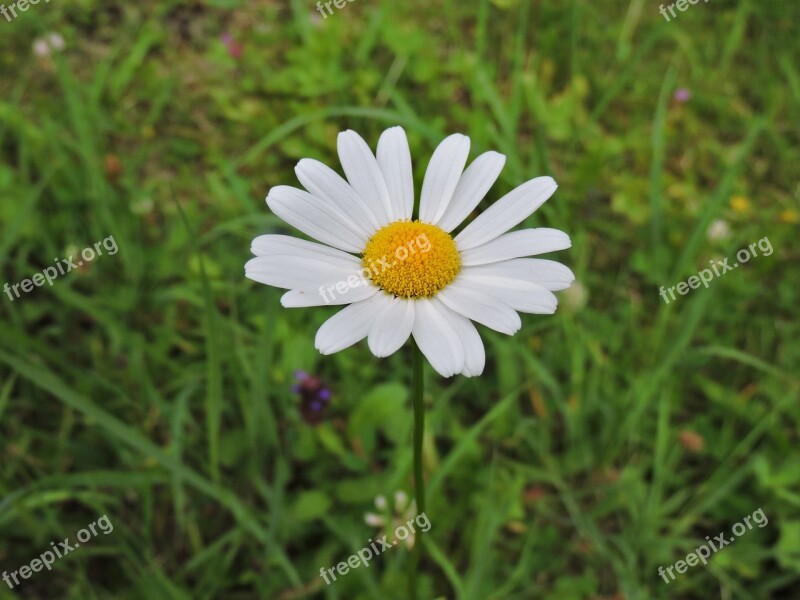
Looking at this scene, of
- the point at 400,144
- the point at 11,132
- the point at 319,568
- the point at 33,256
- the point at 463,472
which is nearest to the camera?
the point at 400,144

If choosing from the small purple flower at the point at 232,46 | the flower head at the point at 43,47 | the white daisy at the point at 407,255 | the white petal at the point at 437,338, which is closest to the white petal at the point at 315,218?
the white daisy at the point at 407,255

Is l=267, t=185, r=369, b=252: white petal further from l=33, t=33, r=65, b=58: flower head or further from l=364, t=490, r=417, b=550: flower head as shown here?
l=33, t=33, r=65, b=58: flower head

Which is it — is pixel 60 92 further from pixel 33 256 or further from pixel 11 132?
pixel 33 256

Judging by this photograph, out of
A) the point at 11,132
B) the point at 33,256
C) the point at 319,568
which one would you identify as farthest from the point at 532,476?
the point at 11,132

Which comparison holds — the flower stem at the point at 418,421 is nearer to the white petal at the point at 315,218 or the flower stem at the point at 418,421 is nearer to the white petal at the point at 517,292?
the white petal at the point at 517,292

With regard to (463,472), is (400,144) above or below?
above

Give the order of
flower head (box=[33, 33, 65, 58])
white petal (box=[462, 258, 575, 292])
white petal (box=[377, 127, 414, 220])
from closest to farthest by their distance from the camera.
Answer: white petal (box=[462, 258, 575, 292]), white petal (box=[377, 127, 414, 220]), flower head (box=[33, 33, 65, 58])

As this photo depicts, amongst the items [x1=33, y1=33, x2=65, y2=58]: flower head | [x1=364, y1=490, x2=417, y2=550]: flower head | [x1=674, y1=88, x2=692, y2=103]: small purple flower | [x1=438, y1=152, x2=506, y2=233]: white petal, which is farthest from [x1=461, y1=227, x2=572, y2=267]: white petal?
[x1=33, y1=33, x2=65, y2=58]: flower head
